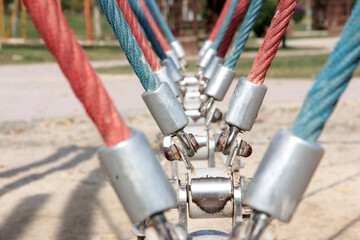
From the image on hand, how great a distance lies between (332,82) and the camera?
90 centimetres

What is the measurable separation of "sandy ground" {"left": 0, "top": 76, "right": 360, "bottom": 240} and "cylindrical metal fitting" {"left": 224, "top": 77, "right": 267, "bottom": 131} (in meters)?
0.45

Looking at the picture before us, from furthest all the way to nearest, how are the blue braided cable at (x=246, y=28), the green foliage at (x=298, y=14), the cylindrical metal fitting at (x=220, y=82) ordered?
the green foliage at (x=298, y=14) < the cylindrical metal fitting at (x=220, y=82) < the blue braided cable at (x=246, y=28)

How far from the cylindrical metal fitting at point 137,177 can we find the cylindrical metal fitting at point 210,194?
0.46 metres

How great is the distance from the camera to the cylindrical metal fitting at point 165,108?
A: 134 cm

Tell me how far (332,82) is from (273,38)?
1.80ft

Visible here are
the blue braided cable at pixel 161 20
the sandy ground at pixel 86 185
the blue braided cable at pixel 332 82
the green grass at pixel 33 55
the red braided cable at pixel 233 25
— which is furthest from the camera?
the green grass at pixel 33 55

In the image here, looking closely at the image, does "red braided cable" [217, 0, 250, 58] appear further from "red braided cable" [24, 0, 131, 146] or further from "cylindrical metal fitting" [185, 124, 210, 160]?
"red braided cable" [24, 0, 131, 146]

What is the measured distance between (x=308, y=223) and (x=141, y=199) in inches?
91.1

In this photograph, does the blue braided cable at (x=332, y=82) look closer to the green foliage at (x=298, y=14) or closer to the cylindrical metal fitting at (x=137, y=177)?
the cylindrical metal fitting at (x=137, y=177)

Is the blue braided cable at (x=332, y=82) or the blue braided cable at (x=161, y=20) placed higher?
the blue braided cable at (x=332, y=82)

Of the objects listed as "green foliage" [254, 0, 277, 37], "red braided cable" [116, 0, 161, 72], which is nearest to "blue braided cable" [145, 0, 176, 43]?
"red braided cable" [116, 0, 161, 72]

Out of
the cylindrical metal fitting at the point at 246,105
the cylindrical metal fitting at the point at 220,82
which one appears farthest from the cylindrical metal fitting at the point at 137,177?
→ the cylindrical metal fitting at the point at 220,82

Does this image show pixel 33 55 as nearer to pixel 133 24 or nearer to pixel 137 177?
pixel 133 24

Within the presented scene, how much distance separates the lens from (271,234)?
3.29 ft
